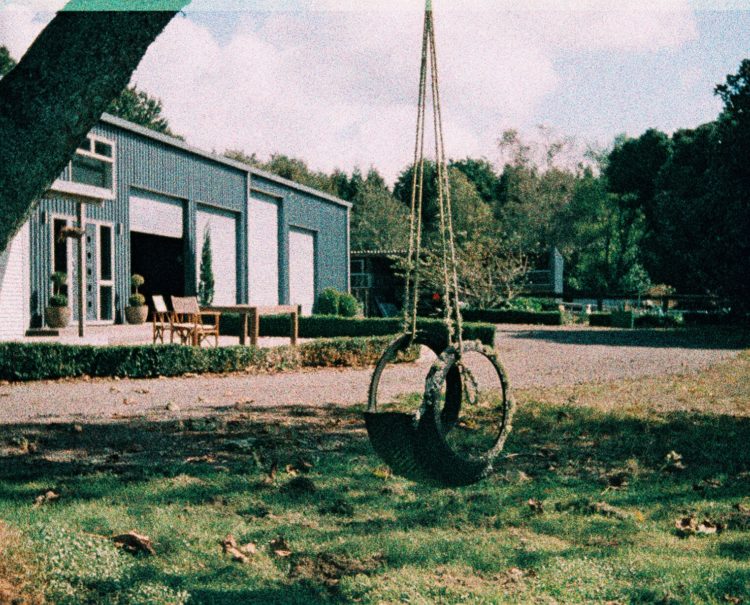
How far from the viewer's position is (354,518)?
14.8 feet

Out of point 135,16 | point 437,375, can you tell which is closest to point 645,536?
point 437,375

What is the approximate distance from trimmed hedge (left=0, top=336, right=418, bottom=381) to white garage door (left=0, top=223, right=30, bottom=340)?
16.3 feet

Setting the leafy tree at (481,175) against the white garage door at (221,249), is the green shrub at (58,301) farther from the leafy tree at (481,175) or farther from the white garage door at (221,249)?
the leafy tree at (481,175)

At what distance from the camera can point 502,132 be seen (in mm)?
59438

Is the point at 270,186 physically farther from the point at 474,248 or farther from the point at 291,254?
the point at 474,248

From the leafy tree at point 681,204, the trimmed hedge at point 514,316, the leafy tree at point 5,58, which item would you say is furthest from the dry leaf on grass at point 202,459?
the leafy tree at point 5,58

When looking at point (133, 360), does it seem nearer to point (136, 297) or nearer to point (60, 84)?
point (60, 84)

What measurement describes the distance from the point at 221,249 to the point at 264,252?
2.90 m

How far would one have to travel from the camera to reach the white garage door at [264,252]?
93.1ft

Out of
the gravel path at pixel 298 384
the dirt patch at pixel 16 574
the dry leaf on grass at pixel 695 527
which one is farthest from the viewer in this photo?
the gravel path at pixel 298 384

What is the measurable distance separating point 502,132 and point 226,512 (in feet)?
189

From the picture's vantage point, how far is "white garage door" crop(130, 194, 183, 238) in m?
22.0

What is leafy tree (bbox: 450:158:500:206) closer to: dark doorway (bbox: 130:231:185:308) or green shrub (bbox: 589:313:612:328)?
green shrub (bbox: 589:313:612:328)

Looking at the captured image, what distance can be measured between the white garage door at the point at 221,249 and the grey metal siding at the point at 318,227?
2.02 meters
